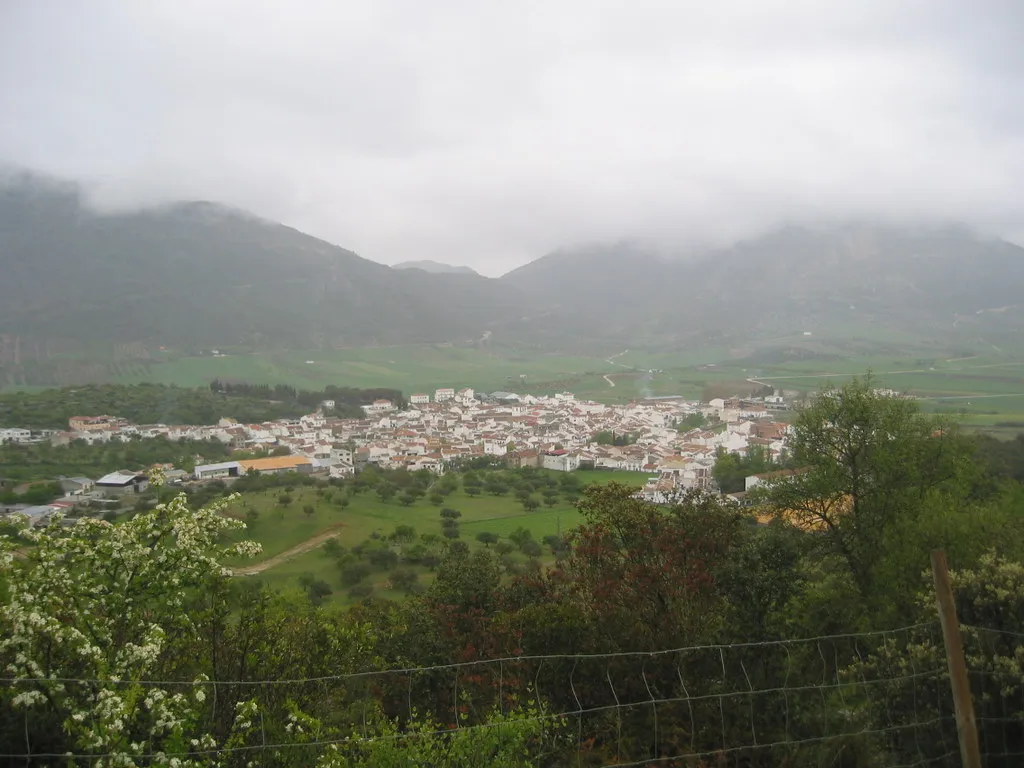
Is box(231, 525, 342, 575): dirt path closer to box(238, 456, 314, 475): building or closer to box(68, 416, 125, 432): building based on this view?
box(238, 456, 314, 475): building

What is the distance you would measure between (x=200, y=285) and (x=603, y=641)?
356 ft

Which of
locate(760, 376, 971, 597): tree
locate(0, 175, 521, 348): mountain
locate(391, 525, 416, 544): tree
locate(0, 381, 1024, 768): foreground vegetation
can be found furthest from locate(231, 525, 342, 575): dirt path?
locate(0, 175, 521, 348): mountain

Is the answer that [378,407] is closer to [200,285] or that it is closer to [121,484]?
[121,484]

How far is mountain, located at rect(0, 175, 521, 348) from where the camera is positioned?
3319 inches

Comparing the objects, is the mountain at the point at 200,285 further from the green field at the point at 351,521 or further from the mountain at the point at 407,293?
the green field at the point at 351,521

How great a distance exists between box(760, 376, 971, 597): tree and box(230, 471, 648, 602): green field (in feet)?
40.5

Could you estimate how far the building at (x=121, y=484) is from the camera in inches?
1063

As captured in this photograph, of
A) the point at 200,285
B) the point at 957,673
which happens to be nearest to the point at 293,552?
the point at 957,673

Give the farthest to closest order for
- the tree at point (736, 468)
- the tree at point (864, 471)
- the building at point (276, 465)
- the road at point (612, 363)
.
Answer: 1. the road at point (612, 363)
2. the building at point (276, 465)
3. the tree at point (736, 468)
4. the tree at point (864, 471)

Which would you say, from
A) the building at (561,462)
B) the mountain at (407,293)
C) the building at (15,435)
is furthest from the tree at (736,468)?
the mountain at (407,293)

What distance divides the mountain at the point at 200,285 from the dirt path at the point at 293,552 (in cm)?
6241

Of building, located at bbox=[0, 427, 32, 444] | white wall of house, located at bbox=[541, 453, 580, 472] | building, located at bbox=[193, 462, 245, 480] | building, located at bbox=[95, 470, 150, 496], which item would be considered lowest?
white wall of house, located at bbox=[541, 453, 580, 472]

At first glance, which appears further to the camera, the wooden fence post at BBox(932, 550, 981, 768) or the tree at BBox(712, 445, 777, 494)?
the tree at BBox(712, 445, 777, 494)

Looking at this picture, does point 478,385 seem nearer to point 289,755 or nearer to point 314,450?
point 314,450
